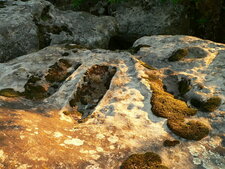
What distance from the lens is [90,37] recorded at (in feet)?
56.2

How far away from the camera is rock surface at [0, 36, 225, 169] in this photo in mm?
6035

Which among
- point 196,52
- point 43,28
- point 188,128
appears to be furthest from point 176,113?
point 43,28

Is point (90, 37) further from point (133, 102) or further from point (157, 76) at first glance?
point (133, 102)

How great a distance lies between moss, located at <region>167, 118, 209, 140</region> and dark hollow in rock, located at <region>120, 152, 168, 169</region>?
140 centimetres

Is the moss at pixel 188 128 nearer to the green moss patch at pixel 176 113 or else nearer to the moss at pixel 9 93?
the green moss patch at pixel 176 113

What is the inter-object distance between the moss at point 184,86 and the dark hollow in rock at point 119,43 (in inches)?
375

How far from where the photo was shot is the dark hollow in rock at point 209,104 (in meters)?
8.27

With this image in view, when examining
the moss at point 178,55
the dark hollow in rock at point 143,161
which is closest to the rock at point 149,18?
the moss at point 178,55

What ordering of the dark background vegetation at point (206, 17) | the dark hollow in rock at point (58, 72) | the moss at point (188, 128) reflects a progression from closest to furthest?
the moss at point (188, 128) → the dark hollow in rock at point (58, 72) → the dark background vegetation at point (206, 17)

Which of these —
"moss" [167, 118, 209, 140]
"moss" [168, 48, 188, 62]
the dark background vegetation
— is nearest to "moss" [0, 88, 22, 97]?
"moss" [167, 118, 209, 140]

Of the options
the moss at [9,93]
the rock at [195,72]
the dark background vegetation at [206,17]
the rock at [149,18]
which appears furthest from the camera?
the rock at [149,18]

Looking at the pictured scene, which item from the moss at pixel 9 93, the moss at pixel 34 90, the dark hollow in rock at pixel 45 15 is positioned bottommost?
the moss at pixel 34 90

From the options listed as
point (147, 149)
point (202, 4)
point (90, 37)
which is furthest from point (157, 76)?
point (202, 4)

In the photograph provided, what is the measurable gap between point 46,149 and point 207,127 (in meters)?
5.21
